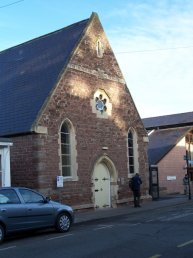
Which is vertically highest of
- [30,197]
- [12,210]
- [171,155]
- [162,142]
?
[162,142]

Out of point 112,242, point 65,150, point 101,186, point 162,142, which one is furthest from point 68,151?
point 162,142

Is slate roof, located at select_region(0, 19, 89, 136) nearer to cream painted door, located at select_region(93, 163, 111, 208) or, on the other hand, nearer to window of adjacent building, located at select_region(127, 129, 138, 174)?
cream painted door, located at select_region(93, 163, 111, 208)

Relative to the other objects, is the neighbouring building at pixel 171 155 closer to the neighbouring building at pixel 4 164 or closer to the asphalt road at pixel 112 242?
the neighbouring building at pixel 4 164

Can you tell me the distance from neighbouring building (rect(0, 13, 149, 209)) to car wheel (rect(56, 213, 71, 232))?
5.52 m

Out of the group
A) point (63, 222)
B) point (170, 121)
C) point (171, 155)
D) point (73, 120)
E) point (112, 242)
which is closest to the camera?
point (112, 242)

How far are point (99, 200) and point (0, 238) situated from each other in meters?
11.7

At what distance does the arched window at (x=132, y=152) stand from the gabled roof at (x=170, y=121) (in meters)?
19.8

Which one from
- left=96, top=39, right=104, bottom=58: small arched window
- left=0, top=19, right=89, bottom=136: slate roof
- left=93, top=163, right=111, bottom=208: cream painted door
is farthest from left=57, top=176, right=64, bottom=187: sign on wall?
left=96, top=39, right=104, bottom=58: small arched window

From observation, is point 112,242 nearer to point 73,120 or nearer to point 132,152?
point 73,120

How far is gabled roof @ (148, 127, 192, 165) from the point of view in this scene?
37069mm

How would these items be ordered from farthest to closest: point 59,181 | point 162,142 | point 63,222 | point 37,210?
point 162,142, point 59,181, point 63,222, point 37,210

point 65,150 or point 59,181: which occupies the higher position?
point 65,150

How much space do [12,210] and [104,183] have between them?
467 inches

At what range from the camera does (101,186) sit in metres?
24.5
